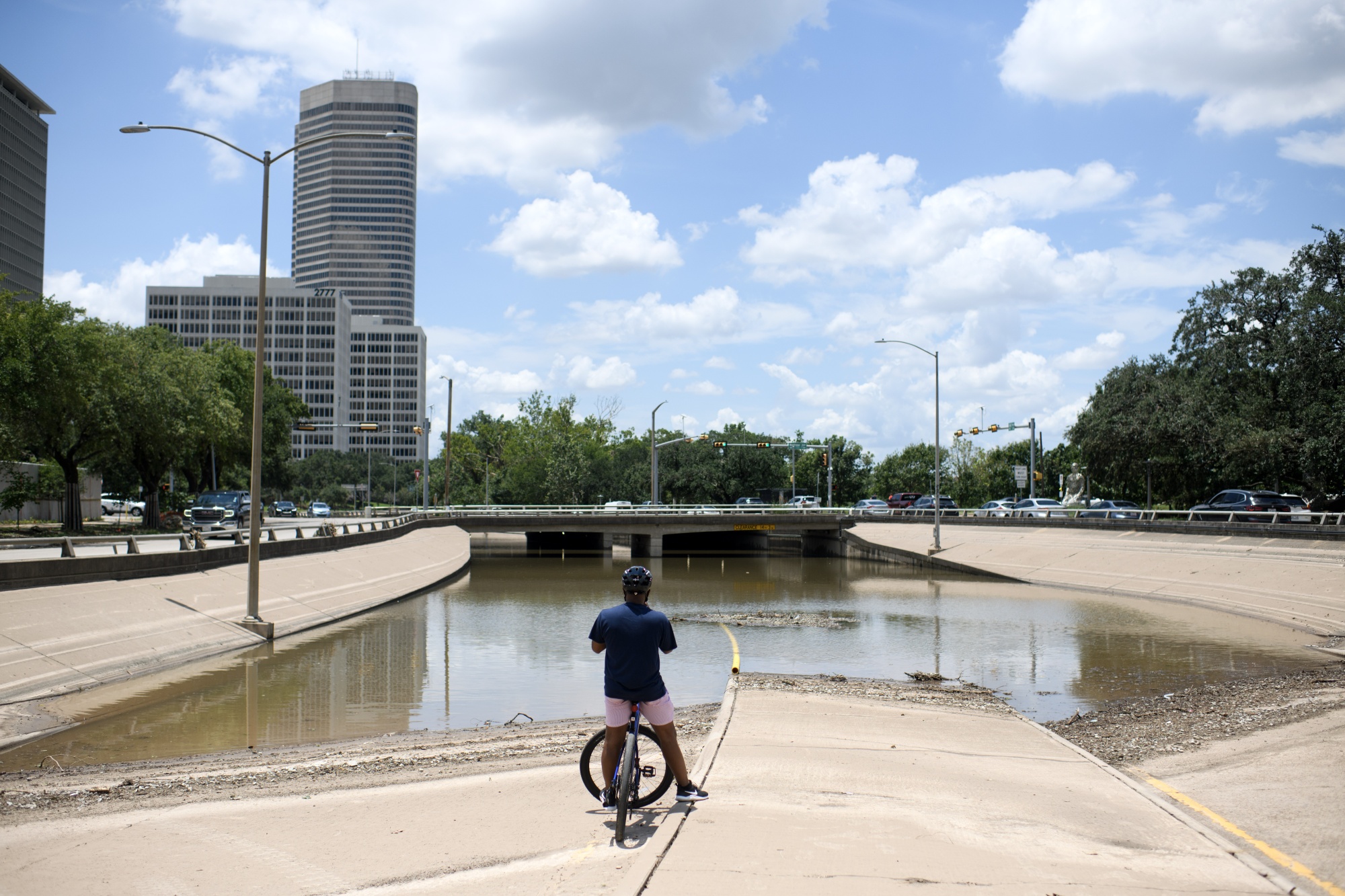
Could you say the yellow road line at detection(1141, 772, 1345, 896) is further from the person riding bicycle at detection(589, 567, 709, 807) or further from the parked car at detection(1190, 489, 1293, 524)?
the parked car at detection(1190, 489, 1293, 524)

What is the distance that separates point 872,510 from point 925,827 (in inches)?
2845

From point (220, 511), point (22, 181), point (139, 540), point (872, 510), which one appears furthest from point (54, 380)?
point (22, 181)

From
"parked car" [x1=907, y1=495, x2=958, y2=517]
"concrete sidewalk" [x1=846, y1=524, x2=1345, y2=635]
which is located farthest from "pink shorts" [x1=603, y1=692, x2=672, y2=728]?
"parked car" [x1=907, y1=495, x2=958, y2=517]

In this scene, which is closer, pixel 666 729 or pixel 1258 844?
pixel 1258 844

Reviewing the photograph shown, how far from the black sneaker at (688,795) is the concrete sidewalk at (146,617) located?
10221 millimetres

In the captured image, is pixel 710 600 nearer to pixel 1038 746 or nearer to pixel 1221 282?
pixel 1038 746

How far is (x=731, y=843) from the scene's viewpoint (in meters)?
6.48

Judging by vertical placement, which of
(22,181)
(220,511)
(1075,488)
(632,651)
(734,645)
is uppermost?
(22,181)

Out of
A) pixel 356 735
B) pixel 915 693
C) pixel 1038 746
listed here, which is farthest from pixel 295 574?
pixel 1038 746

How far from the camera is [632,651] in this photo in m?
7.23

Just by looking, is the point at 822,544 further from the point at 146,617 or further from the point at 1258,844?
the point at 1258,844

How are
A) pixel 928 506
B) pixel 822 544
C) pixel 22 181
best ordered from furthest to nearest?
pixel 22 181 < pixel 928 506 < pixel 822 544

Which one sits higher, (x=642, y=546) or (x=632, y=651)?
(x=632, y=651)

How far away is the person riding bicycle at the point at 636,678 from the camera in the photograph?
723cm
